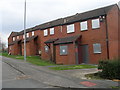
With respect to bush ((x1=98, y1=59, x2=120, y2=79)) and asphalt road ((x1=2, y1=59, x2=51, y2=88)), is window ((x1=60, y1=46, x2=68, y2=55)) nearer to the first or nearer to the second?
bush ((x1=98, y1=59, x2=120, y2=79))

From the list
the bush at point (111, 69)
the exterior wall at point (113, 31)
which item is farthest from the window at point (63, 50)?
the bush at point (111, 69)

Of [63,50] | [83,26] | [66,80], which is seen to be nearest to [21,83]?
[66,80]

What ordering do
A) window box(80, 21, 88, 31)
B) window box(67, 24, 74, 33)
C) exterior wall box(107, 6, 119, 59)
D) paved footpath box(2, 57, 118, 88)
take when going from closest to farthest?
1. paved footpath box(2, 57, 118, 88)
2. exterior wall box(107, 6, 119, 59)
3. window box(80, 21, 88, 31)
4. window box(67, 24, 74, 33)

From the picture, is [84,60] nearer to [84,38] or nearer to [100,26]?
[84,38]

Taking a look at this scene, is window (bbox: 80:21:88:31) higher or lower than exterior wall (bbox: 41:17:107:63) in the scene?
higher

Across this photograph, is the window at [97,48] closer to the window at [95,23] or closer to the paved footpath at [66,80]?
the window at [95,23]

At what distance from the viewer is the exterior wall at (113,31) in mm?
20050

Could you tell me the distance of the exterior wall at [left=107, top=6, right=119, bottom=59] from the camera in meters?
20.0

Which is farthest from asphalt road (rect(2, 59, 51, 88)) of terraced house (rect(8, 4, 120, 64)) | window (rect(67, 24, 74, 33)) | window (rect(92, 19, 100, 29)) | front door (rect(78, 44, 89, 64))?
window (rect(67, 24, 74, 33))

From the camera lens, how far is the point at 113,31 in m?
21.1

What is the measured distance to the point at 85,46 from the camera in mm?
22156

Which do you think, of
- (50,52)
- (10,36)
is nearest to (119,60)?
(50,52)

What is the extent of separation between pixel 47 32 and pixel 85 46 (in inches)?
376

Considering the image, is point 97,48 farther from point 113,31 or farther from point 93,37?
point 113,31
